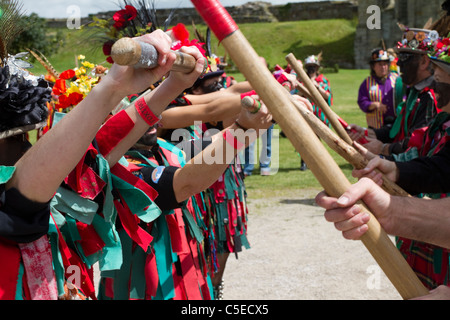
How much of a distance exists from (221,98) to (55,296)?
5.28 ft

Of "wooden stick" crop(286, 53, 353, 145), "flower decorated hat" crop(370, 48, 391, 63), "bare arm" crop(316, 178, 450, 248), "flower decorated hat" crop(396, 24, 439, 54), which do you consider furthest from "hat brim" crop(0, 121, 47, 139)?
"flower decorated hat" crop(370, 48, 391, 63)

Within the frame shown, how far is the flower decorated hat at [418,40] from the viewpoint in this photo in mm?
3443

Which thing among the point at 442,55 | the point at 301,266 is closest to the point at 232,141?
the point at 442,55

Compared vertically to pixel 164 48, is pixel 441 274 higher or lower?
lower

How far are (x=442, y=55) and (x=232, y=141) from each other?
145cm

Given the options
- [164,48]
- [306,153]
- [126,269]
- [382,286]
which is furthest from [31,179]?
[382,286]

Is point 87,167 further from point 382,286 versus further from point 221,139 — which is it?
point 382,286

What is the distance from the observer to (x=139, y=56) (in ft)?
4.33

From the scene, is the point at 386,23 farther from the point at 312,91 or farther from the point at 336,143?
the point at 336,143

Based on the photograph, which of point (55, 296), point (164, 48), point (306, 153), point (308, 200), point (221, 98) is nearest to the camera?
point (306, 153)

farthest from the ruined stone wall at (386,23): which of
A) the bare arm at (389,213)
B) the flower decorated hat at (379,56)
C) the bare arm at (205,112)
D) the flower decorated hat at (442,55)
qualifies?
the bare arm at (389,213)

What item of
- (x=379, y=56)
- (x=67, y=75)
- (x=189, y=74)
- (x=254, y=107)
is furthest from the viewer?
(x=379, y=56)

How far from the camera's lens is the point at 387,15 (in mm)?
37688

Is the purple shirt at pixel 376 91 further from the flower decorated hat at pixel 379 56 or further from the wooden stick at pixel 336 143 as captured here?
the wooden stick at pixel 336 143
